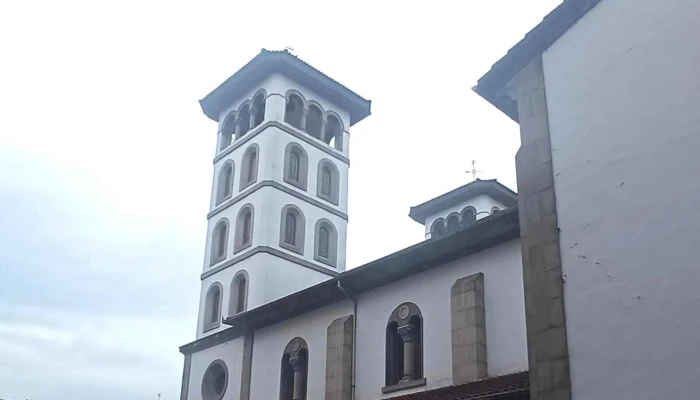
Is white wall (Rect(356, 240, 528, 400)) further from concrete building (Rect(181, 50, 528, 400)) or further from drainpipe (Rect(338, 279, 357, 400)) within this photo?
drainpipe (Rect(338, 279, 357, 400))

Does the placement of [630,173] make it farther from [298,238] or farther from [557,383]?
[298,238]

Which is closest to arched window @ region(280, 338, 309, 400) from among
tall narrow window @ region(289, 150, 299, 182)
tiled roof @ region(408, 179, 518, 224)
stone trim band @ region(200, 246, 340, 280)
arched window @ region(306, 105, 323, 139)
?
stone trim band @ region(200, 246, 340, 280)

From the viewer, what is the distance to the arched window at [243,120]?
3097 centimetres

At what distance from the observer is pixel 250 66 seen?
30.4 meters

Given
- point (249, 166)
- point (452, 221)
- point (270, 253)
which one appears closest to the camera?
point (270, 253)

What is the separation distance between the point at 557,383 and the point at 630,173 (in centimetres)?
297

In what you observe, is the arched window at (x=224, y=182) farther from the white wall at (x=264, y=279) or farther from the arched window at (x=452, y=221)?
the arched window at (x=452, y=221)

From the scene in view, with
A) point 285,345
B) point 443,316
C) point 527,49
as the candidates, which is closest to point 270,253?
point 285,345

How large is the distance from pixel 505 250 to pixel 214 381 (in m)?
12.8

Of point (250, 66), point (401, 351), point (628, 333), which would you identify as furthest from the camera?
point (250, 66)

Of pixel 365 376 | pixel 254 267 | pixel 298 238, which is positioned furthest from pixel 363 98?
pixel 365 376

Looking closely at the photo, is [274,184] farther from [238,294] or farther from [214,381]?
[214,381]


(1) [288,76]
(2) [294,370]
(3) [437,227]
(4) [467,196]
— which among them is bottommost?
(2) [294,370]

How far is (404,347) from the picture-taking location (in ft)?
60.1
